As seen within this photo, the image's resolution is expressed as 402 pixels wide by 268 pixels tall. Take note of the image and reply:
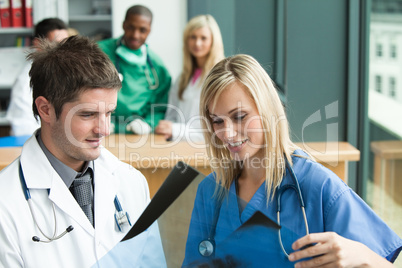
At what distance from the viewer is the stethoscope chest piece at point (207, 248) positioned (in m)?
0.97

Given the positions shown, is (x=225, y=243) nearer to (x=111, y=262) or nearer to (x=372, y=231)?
(x=111, y=262)

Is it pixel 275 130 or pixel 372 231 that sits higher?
pixel 275 130

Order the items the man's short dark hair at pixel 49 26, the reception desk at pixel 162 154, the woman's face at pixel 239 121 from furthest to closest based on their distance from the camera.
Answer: the man's short dark hair at pixel 49 26 → the reception desk at pixel 162 154 → the woman's face at pixel 239 121

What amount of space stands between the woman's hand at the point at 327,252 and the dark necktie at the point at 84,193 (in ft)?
1.91

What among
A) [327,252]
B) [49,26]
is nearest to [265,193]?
[327,252]

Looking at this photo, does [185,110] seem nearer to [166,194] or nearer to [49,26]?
[49,26]

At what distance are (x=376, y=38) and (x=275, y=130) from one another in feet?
6.64

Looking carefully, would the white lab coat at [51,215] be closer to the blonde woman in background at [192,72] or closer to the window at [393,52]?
the blonde woman in background at [192,72]

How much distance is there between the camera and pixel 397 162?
3082 mm

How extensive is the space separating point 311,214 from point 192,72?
2.07m

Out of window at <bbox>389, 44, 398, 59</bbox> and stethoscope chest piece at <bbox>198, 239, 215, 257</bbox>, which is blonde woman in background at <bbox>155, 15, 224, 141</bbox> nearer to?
window at <bbox>389, 44, 398, 59</bbox>

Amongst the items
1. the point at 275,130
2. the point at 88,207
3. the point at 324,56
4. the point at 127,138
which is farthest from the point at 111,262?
the point at 324,56

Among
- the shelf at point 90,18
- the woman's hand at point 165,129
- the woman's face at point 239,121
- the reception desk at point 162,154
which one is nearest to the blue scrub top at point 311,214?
the woman's face at point 239,121

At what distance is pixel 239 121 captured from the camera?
50.0 inches
